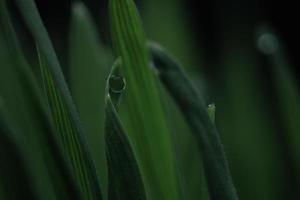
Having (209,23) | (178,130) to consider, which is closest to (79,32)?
(178,130)

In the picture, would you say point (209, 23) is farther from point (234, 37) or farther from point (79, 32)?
point (79, 32)

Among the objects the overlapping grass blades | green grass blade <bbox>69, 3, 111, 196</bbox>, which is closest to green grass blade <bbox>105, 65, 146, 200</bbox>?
the overlapping grass blades

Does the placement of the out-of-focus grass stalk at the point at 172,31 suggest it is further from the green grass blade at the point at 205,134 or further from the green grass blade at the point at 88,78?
the green grass blade at the point at 205,134

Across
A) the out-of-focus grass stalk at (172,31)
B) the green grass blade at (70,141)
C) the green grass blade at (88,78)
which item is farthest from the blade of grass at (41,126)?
the out-of-focus grass stalk at (172,31)

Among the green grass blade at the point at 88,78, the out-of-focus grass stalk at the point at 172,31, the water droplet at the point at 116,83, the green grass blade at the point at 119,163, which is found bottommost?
the green grass blade at the point at 119,163

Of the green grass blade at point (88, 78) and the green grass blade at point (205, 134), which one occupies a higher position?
the green grass blade at point (88, 78)

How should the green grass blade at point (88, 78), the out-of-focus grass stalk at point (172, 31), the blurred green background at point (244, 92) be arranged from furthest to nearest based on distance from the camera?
the out-of-focus grass stalk at point (172, 31) → the blurred green background at point (244, 92) → the green grass blade at point (88, 78)
